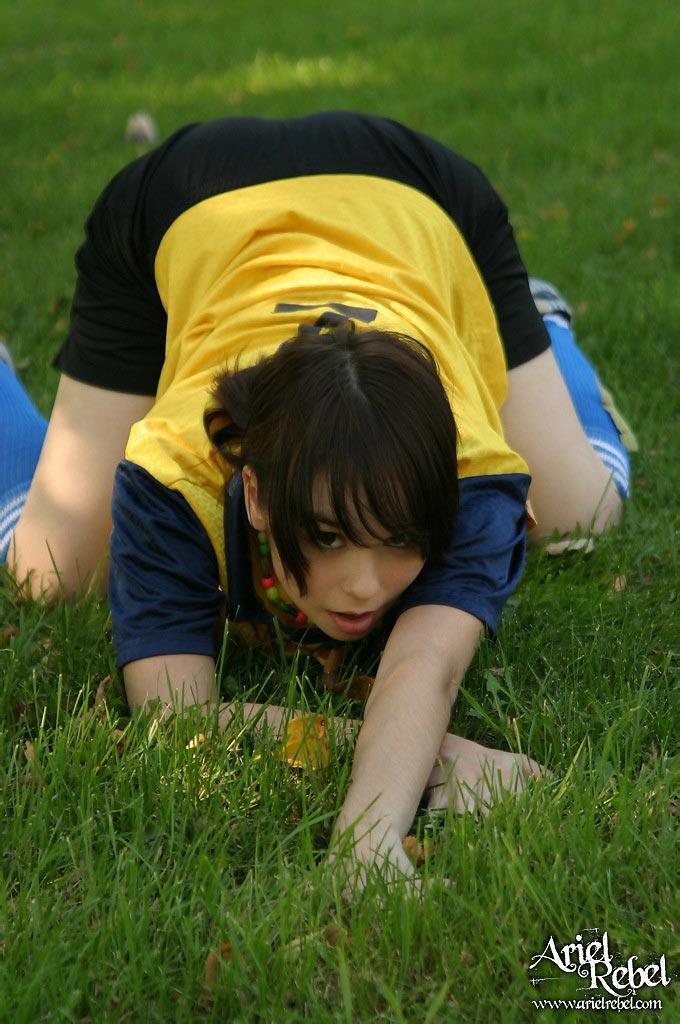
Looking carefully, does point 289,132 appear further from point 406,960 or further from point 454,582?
point 406,960

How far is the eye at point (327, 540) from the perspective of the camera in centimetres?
228

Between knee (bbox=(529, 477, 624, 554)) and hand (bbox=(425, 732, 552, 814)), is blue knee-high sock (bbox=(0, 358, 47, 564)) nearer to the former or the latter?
knee (bbox=(529, 477, 624, 554))

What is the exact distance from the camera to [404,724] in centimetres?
231

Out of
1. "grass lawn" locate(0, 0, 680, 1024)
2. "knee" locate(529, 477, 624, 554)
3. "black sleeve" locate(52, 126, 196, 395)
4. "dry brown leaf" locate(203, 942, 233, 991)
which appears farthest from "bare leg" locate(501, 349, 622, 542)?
"dry brown leaf" locate(203, 942, 233, 991)

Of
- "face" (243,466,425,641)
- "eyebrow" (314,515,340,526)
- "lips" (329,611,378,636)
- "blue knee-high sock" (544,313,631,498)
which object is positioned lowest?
"blue knee-high sock" (544,313,631,498)

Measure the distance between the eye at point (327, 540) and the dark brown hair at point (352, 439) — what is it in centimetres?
1

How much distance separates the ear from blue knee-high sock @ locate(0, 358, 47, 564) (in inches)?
50.8

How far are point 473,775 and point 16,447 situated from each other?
1.84m

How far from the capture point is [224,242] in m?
3.01

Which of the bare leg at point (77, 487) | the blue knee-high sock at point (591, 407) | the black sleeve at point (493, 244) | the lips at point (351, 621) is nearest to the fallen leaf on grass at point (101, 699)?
the lips at point (351, 621)

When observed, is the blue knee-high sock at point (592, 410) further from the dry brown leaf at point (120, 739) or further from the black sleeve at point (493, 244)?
the dry brown leaf at point (120, 739)

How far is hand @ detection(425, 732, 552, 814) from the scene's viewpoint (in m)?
2.24

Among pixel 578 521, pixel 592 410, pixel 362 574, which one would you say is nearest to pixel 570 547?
pixel 578 521

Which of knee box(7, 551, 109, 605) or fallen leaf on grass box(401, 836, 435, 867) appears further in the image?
knee box(7, 551, 109, 605)
